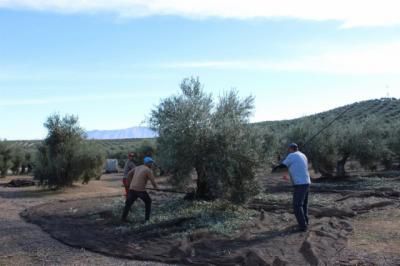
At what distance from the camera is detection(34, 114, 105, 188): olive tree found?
92.5 feet

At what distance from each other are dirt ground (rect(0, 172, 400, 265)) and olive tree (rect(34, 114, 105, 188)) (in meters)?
9.77

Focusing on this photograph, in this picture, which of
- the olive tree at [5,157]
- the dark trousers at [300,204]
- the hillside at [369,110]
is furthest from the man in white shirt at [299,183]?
the hillside at [369,110]

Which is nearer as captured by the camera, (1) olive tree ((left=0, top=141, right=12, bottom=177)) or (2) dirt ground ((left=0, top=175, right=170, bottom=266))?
(2) dirt ground ((left=0, top=175, right=170, bottom=266))

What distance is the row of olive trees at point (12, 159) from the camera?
4400cm

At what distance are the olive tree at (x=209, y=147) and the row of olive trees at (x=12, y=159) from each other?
27.3 metres

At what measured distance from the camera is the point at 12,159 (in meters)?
45.7

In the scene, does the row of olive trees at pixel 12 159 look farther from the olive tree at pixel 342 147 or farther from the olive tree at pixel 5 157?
the olive tree at pixel 342 147

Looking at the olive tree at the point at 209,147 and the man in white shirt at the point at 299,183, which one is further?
the olive tree at the point at 209,147

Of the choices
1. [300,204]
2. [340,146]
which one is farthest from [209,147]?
[340,146]

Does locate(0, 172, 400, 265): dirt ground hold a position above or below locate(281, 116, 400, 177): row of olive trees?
below

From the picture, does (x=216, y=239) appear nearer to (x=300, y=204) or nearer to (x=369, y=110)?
(x=300, y=204)

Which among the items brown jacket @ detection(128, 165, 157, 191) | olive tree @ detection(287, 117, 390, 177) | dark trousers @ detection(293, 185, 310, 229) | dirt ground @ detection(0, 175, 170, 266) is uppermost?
olive tree @ detection(287, 117, 390, 177)

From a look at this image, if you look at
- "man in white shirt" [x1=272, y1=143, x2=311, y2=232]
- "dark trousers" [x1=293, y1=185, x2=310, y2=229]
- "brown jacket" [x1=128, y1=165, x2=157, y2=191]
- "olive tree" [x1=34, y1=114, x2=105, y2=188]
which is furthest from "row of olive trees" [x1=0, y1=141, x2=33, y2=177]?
"dark trousers" [x1=293, y1=185, x2=310, y2=229]

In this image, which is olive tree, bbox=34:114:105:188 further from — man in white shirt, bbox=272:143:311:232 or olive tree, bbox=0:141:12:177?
man in white shirt, bbox=272:143:311:232
